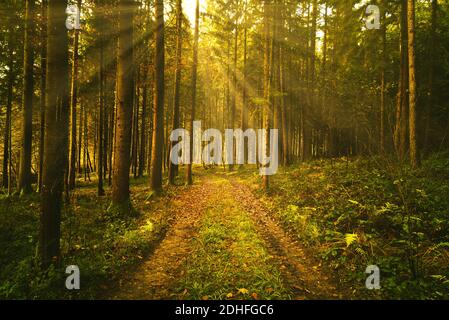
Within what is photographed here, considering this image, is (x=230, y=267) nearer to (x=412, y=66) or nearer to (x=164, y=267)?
(x=164, y=267)

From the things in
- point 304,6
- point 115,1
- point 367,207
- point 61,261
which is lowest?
point 61,261

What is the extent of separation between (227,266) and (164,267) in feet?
5.10

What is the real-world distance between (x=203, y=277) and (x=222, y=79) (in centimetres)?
2643

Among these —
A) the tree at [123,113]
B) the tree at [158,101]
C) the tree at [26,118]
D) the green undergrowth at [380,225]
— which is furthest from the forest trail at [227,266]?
the tree at [26,118]

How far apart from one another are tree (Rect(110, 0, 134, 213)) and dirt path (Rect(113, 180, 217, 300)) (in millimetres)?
2414

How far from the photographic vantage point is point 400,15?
16250 mm

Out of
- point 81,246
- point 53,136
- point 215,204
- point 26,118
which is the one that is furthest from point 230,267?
point 26,118

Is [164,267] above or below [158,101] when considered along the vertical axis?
below

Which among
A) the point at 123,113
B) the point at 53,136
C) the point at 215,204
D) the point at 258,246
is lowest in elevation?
the point at 258,246

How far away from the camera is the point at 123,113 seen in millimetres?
10258

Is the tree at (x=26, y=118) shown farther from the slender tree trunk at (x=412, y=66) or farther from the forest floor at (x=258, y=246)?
the slender tree trunk at (x=412, y=66)

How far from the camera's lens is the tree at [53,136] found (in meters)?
5.49

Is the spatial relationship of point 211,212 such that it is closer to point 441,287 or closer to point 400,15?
point 441,287

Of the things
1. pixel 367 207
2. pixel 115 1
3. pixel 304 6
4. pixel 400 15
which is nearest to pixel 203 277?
pixel 367 207
